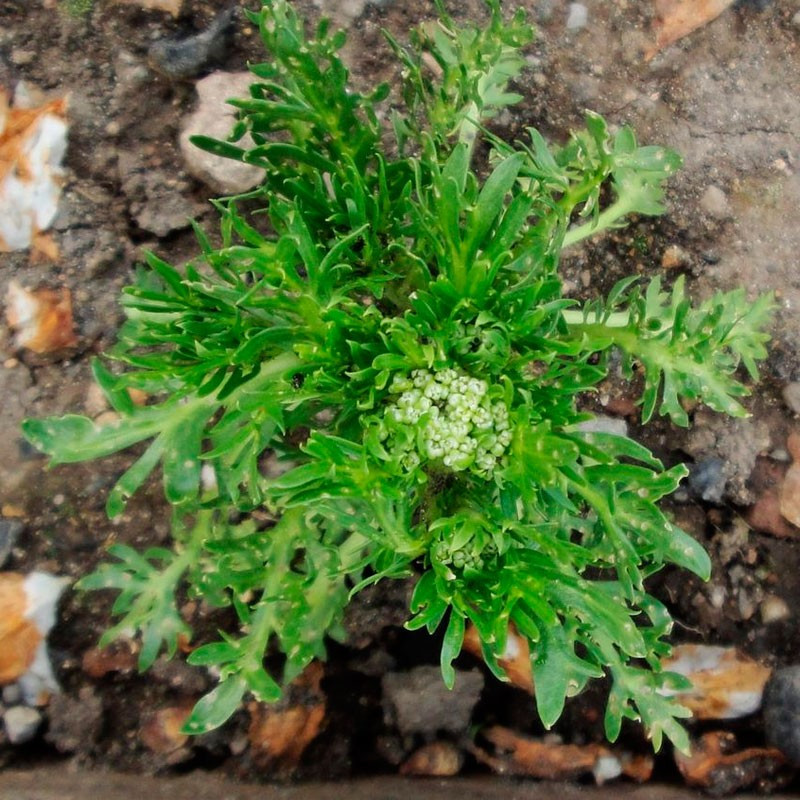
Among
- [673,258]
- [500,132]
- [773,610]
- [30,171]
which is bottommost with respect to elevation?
[773,610]

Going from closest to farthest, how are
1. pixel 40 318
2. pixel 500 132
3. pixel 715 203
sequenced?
pixel 40 318 → pixel 500 132 → pixel 715 203

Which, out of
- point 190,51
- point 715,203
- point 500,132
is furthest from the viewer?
point 715,203

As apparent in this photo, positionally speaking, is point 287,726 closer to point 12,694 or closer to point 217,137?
point 12,694

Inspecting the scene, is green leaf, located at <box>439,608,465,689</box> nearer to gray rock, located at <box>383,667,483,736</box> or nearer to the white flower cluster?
the white flower cluster

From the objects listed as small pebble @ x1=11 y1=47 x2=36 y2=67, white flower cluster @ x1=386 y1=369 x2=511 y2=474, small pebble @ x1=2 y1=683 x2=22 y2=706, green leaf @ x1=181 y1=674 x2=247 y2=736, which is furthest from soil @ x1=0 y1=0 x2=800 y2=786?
white flower cluster @ x1=386 y1=369 x2=511 y2=474

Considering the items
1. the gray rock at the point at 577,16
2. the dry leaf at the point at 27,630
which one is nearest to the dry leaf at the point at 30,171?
the dry leaf at the point at 27,630

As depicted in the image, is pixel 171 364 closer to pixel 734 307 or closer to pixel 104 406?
pixel 104 406

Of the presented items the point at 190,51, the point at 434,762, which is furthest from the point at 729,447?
the point at 190,51
